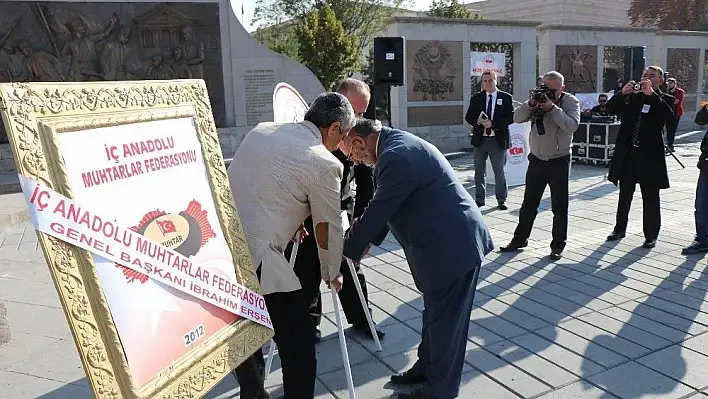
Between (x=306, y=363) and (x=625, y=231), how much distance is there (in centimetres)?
506

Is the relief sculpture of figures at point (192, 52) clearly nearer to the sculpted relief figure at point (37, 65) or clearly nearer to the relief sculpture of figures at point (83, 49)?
the relief sculpture of figures at point (83, 49)

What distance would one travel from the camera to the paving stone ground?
334cm

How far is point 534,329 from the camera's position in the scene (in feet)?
13.5

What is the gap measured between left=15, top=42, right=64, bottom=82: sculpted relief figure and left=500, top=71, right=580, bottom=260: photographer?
10642 mm

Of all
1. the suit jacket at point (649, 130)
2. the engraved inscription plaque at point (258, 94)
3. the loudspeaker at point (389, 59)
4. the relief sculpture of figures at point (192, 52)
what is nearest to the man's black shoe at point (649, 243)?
the suit jacket at point (649, 130)

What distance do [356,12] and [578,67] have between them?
47.0ft

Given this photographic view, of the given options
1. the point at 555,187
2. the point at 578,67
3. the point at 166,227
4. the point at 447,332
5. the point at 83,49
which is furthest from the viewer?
the point at 578,67

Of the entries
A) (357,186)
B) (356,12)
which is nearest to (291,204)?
(357,186)

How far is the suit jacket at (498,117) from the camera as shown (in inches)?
329

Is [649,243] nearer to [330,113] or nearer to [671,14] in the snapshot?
[330,113]

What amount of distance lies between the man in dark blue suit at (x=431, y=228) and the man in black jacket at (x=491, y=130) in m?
5.60

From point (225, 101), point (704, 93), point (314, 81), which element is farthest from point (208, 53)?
point (704, 93)

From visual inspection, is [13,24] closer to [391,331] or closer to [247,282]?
[391,331]

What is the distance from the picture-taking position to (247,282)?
2227 mm
